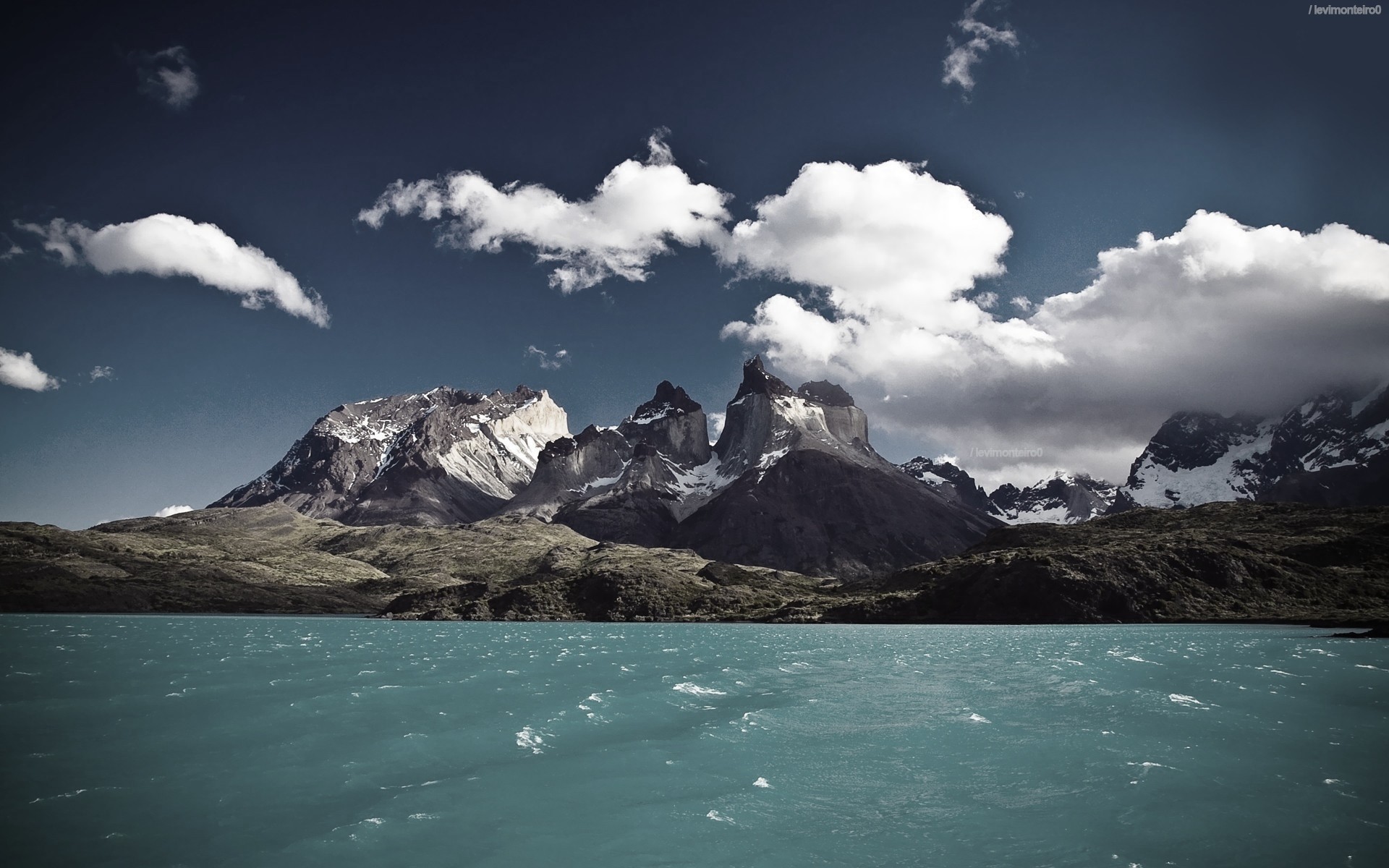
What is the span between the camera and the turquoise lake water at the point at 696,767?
2342cm

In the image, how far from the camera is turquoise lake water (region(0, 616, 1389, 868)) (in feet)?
76.8

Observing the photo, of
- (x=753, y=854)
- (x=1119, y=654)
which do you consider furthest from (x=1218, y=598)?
(x=753, y=854)

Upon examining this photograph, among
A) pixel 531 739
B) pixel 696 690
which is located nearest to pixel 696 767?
pixel 531 739

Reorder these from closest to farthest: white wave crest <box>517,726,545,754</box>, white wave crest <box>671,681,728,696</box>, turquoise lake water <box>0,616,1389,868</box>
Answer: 1. turquoise lake water <box>0,616,1389,868</box>
2. white wave crest <box>517,726,545,754</box>
3. white wave crest <box>671,681,728,696</box>

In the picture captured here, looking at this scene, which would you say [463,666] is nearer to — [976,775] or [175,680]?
[175,680]

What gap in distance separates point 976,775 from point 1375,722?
24.9m

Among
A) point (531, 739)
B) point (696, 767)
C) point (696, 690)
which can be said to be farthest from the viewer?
point (696, 690)

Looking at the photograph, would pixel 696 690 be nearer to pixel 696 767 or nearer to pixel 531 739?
pixel 531 739

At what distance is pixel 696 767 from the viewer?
108 ft

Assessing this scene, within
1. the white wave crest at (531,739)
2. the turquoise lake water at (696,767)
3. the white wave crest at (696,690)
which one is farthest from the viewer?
the white wave crest at (696,690)

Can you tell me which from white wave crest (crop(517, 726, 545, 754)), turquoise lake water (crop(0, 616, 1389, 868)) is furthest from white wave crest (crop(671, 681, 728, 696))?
white wave crest (crop(517, 726, 545, 754))

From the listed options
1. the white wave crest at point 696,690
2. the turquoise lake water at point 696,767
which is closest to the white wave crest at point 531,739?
the turquoise lake water at point 696,767

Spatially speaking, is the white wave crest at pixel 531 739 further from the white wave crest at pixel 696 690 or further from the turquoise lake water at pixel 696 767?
Result: the white wave crest at pixel 696 690

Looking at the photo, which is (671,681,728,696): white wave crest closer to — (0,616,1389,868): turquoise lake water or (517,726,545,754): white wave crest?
(0,616,1389,868): turquoise lake water
